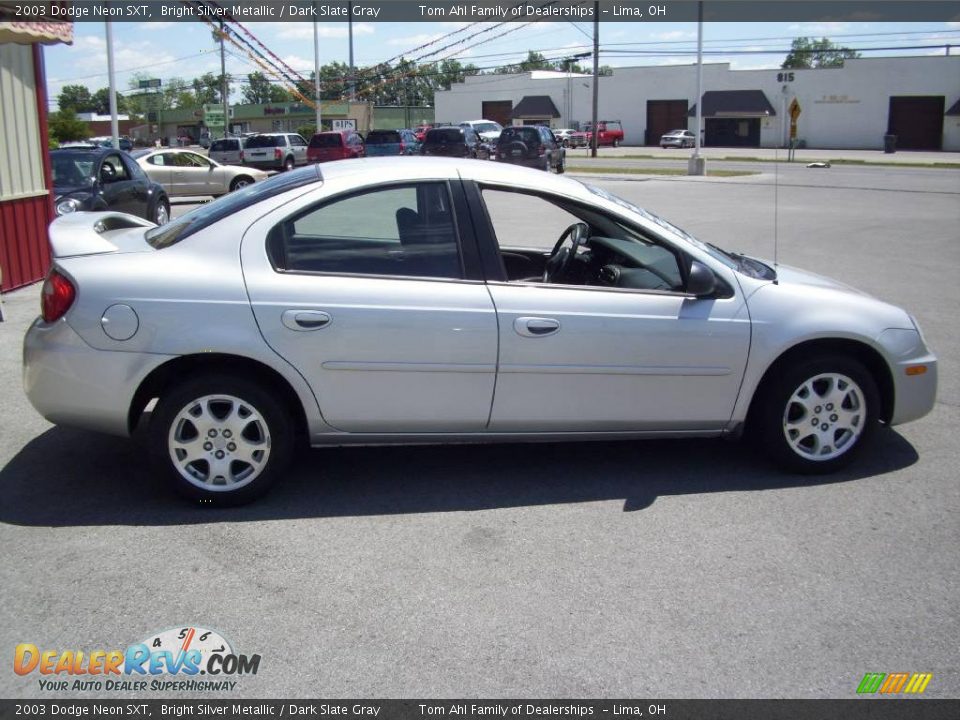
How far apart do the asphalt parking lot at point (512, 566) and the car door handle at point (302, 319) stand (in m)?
0.93

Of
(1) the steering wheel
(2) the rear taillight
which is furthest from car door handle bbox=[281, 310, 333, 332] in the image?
(1) the steering wheel

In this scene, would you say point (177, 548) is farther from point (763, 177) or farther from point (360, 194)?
point (763, 177)

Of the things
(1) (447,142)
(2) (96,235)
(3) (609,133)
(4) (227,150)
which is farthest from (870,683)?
(3) (609,133)

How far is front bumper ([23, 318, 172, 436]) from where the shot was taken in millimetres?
4406

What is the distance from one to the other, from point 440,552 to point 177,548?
47.0 inches

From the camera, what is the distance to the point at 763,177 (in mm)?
34312

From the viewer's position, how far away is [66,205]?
476 inches

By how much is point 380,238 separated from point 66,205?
8.87 m

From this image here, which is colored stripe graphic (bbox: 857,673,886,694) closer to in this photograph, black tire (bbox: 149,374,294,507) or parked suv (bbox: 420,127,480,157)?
black tire (bbox: 149,374,294,507)

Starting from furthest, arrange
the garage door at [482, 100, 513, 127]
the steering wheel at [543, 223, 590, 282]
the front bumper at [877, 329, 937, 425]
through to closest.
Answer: the garage door at [482, 100, 513, 127], the steering wheel at [543, 223, 590, 282], the front bumper at [877, 329, 937, 425]

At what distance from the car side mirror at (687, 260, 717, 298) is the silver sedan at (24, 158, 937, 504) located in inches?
0.4

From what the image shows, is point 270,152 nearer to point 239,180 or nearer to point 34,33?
point 239,180

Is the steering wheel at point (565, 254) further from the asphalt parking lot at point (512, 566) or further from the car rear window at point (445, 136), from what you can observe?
the car rear window at point (445, 136)

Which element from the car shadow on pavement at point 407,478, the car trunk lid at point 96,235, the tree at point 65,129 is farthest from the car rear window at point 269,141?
the car shadow on pavement at point 407,478
